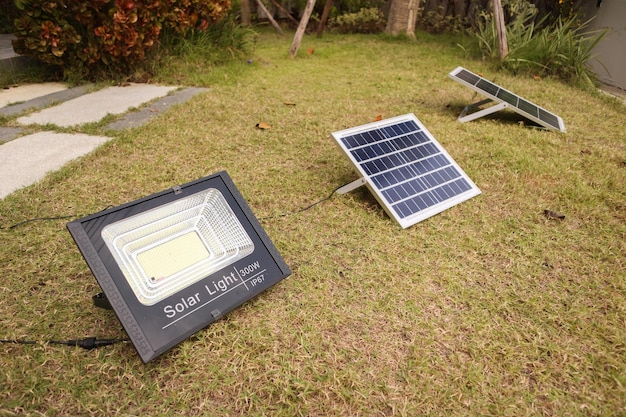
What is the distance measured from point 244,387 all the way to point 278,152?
1.86 m

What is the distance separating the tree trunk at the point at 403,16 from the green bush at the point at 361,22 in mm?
912

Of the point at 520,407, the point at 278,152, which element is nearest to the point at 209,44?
the point at 278,152

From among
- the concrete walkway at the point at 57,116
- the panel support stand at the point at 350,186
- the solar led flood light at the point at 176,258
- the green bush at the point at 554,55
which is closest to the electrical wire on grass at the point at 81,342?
the solar led flood light at the point at 176,258

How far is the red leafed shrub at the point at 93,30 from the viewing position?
368 cm

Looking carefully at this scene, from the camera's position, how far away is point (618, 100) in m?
4.59

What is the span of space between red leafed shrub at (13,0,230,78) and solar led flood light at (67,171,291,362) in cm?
307

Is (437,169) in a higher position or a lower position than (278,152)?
higher

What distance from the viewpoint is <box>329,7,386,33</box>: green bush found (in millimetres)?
8406

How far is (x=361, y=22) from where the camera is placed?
8.45 metres

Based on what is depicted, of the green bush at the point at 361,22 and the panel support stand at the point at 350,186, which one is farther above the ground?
the panel support stand at the point at 350,186

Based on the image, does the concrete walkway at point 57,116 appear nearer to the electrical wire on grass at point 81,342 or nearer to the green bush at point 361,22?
the electrical wire on grass at point 81,342

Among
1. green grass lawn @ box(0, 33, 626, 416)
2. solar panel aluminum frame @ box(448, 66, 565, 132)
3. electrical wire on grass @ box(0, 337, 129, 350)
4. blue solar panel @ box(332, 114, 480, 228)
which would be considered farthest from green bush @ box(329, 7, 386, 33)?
electrical wire on grass @ box(0, 337, 129, 350)

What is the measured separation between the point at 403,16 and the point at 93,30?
557cm

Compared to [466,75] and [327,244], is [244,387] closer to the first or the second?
[327,244]
